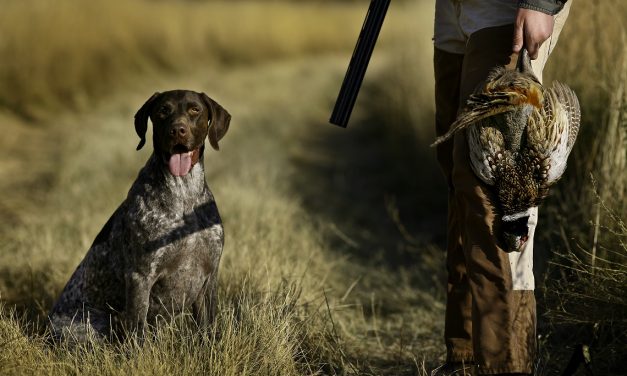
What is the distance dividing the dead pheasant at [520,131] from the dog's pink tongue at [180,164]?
1.49m

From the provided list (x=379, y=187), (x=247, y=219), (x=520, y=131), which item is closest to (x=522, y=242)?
(x=520, y=131)

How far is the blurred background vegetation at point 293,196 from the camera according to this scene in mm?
4027

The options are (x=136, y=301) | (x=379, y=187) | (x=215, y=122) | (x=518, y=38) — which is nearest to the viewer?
(x=518, y=38)

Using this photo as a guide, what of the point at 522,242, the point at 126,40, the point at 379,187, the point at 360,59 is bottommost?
the point at 379,187

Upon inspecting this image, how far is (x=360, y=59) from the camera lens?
3.86 meters

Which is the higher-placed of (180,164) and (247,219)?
(180,164)

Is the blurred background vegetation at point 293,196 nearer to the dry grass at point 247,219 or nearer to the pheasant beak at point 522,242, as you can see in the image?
the dry grass at point 247,219

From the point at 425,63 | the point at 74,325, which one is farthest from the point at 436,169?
the point at 74,325

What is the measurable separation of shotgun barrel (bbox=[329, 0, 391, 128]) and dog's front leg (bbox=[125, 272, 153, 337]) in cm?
107

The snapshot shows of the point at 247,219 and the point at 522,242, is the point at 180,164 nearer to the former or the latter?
the point at 522,242

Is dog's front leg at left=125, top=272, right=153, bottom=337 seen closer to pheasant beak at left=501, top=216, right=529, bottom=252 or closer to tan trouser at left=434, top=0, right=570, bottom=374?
tan trouser at left=434, top=0, right=570, bottom=374

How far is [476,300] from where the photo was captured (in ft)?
10.7

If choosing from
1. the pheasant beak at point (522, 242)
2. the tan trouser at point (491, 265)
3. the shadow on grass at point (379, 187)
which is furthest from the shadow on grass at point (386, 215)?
the pheasant beak at point (522, 242)

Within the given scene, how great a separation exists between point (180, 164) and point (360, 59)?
3.05 ft
